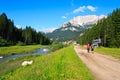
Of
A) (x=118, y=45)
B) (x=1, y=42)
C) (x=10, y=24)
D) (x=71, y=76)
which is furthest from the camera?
(x=10, y=24)

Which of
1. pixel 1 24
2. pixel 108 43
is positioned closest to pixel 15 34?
pixel 1 24

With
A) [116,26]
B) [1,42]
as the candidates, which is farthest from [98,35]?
[1,42]

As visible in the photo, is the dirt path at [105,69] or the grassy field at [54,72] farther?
the dirt path at [105,69]

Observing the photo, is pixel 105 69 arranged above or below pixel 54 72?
below

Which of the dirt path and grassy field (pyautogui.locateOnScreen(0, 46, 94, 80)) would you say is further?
the dirt path

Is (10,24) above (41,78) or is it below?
above

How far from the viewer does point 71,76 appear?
1706 centimetres

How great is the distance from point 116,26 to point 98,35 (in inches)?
1239

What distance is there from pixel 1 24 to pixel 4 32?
6696mm

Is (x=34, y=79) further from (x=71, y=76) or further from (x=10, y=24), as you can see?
(x=10, y=24)

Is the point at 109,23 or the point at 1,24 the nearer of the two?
the point at 109,23

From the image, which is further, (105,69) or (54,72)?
(105,69)

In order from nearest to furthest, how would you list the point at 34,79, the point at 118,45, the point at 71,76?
the point at 34,79 < the point at 71,76 < the point at 118,45

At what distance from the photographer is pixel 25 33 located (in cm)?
18862
